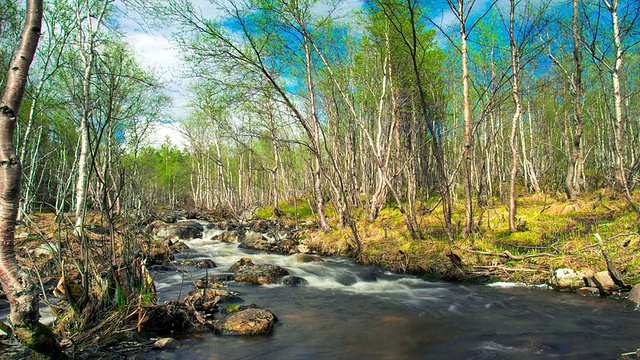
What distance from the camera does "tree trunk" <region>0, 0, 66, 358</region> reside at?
2795mm

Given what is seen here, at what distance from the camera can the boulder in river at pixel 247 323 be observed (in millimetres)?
5465

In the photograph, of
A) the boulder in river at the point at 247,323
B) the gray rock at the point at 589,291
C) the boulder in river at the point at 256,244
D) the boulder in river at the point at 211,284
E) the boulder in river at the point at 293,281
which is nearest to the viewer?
the boulder in river at the point at 247,323

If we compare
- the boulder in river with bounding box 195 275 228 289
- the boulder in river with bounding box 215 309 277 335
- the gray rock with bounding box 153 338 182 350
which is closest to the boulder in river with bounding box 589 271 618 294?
the boulder in river with bounding box 215 309 277 335

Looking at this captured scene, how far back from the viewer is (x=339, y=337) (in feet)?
18.5

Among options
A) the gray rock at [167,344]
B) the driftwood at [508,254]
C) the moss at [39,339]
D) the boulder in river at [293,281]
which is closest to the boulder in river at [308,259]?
the boulder in river at [293,281]

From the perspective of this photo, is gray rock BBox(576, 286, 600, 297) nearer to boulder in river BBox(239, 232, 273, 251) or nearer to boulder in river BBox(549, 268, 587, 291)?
boulder in river BBox(549, 268, 587, 291)

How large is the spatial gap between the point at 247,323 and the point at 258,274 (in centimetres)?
419

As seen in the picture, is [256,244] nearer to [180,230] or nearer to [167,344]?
[180,230]

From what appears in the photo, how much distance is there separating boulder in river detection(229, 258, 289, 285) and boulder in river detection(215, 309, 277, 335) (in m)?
3.47

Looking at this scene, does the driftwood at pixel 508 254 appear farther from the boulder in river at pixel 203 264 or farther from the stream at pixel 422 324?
the boulder in river at pixel 203 264

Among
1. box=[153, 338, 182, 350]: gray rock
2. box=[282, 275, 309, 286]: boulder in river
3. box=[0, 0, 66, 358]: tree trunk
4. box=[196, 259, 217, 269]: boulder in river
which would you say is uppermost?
box=[0, 0, 66, 358]: tree trunk

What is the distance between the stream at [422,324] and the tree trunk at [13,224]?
1870 mm

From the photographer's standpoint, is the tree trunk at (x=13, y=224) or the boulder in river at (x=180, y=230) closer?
the tree trunk at (x=13, y=224)

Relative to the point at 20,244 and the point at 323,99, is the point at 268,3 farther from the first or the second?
the point at 20,244
